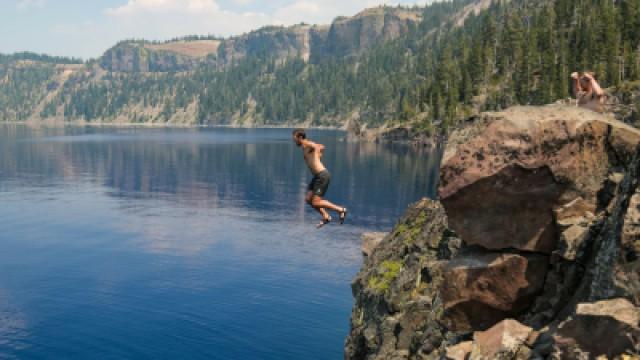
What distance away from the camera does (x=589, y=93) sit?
18.3 meters

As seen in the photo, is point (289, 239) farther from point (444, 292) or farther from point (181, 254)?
point (444, 292)

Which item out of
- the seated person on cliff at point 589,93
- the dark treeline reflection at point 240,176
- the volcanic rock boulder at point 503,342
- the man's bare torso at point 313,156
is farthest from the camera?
the dark treeline reflection at point 240,176

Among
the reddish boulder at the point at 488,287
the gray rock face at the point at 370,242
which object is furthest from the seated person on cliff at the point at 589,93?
the gray rock face at the point at 370,242

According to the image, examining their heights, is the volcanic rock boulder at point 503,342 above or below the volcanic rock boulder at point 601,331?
below

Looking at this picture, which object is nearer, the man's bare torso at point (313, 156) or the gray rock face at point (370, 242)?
the man's bare torso at point (313, 156)

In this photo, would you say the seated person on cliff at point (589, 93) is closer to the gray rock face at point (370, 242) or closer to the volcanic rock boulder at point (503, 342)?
the volcanic rock boulder at point (503, 342)

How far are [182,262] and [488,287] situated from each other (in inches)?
2235

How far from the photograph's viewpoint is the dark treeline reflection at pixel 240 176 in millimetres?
107750

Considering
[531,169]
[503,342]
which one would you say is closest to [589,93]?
[531,169]

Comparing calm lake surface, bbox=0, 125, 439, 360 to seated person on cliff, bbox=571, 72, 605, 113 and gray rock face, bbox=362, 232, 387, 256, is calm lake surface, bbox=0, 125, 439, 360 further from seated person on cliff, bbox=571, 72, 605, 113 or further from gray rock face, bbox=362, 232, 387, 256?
seated person on cliff, bbox=571, 72, 605, 113

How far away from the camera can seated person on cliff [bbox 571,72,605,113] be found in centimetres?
1786

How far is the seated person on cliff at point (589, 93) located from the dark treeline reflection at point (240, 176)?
68.5 meters

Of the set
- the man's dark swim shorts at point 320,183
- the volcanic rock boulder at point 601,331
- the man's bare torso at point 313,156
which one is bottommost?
the volcanic rock boulder at point 601,331

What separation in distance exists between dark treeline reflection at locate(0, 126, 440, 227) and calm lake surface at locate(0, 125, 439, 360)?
626mm
